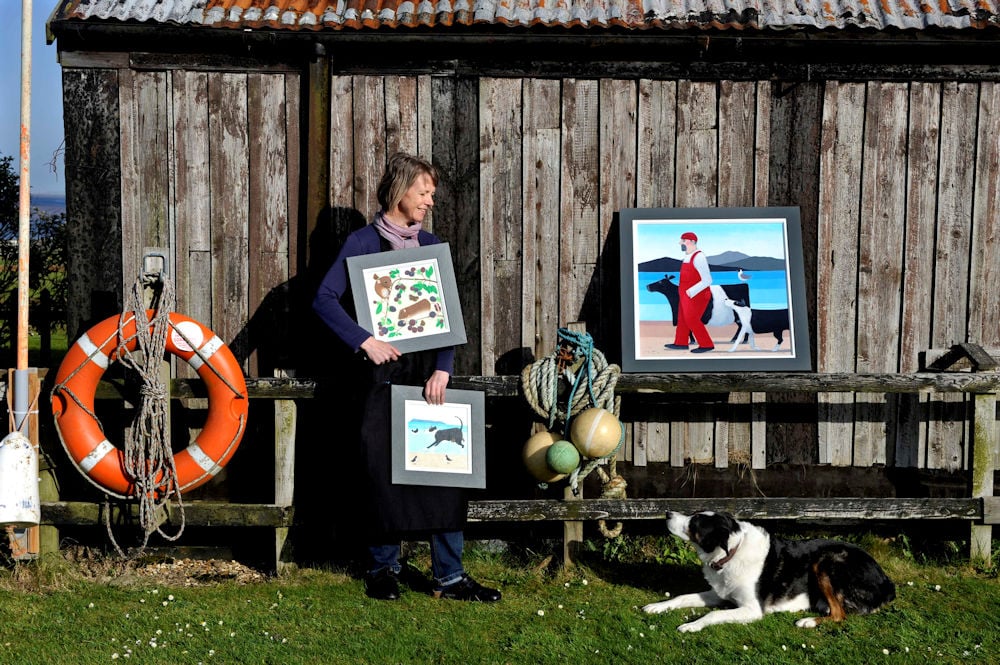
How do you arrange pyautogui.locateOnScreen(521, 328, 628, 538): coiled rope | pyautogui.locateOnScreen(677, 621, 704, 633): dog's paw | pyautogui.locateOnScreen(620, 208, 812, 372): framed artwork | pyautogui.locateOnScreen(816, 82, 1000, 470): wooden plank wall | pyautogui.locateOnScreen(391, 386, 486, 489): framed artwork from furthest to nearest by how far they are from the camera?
pyautogui.locateOnScreen(816, 82, 1000, 470): wooden plank wall < pyautogui.locateOnScreen(620, 208, 812, 372): framed artwork < pyautogui.locateOnScreen(521, 328, 628, 538): coiled rope < pyautogui.locateOnScreen(391, 386, 486, 489): framed artwork < pyautogui.locateOnScreen(677, 621, 704, 633): dog's paw

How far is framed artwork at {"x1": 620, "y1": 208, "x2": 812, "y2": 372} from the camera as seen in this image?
18.5ft

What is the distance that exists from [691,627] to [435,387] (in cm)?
166

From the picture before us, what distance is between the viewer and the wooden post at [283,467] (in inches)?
212

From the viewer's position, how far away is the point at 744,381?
17.6 feet

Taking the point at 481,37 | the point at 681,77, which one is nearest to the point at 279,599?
the point at 481,37

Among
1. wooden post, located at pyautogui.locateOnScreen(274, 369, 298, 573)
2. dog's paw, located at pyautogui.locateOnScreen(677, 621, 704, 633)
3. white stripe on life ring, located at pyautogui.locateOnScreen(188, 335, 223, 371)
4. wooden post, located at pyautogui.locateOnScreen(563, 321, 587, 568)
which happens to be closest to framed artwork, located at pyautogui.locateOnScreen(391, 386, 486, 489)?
wooden post, located at pyautogui.locateOnScreen(563, 321, 587, 568)

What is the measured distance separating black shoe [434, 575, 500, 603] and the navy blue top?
1082mm

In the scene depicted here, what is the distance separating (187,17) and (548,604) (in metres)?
3.76

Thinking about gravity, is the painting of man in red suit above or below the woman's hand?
above

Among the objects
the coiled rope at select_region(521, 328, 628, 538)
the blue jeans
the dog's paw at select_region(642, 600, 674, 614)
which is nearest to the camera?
the dog's paw at select_region(642, 600, 674, 614)

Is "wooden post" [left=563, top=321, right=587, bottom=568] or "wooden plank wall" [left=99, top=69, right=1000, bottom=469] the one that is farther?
"wooden plank wall" [left=99, top=69, right=1000, bottom=469]

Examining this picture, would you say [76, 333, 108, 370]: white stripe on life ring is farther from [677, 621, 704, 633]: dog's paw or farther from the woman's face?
[677, 621, 704, 633]: dog's paw

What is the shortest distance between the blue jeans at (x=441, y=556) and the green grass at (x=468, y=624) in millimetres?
153

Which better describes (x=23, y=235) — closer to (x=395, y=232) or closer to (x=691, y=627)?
(x=395, y=232)
